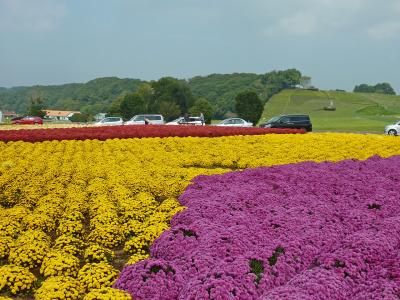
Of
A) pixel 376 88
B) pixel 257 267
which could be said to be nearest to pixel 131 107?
pixel 257 267

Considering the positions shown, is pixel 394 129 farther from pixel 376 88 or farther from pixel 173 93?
pixel 376 88

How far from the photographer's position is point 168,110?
108 meters

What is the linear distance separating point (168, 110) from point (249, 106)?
44.9m

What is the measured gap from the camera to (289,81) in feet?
465

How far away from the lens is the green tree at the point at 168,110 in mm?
106938

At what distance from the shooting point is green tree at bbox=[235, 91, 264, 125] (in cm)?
6481

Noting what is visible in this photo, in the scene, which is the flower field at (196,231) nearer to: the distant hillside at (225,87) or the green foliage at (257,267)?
the green foliage at (257,267)

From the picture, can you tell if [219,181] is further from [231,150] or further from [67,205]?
[231,150]

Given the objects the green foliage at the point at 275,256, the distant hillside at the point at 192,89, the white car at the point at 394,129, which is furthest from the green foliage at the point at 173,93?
the green foliage at the point at 275,256

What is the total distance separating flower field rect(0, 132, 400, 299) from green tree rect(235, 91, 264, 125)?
170ft

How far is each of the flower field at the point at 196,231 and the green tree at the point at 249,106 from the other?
170 feet

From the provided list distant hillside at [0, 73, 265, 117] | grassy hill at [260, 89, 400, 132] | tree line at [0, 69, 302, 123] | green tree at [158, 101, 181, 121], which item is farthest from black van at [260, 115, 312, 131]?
distant hillside at [0, 73, 265, 117]

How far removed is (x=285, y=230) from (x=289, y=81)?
13909 cm

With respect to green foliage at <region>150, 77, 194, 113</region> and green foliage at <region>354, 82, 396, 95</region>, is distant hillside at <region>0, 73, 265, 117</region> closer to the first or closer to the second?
green foliage at <region>150, 77, 194, 113</region>
